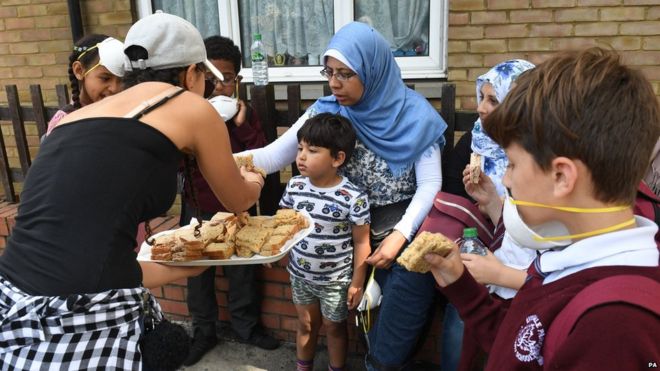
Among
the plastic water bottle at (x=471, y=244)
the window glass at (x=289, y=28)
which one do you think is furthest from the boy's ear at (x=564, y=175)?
the window glass at (x=289, y=28)

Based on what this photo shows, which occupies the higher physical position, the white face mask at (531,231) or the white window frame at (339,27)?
the white window frame at (339,27)

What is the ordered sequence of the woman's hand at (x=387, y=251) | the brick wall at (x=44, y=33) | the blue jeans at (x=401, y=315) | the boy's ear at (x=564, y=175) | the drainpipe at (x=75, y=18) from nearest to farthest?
1. the boy's ear at (x=564, y=175)
2. the blue jeans at (x=401, y=315)
3. the woman's hand at (x=387, y=251)
4. the drainpipe at (x=75, y=18)
5. the brick wall at (x=44, y=33)

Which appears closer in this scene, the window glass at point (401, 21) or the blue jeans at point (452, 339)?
the blue jeans at point (452, 339)

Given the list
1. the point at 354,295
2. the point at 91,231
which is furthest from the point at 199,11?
the point at 91,231

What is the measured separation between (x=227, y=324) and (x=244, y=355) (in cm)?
26

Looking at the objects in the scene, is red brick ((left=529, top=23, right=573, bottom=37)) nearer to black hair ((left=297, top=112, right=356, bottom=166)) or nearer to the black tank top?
black hair ((left=297, top=112, right=356, bottom=166))

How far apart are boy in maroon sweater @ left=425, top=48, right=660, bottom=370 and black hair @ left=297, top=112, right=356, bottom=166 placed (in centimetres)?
128

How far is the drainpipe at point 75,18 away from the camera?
475cm

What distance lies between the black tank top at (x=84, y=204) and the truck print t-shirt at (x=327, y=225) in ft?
3.38

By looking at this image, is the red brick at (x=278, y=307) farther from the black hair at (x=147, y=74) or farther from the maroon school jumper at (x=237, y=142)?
the black hair at (x=147, y=74)

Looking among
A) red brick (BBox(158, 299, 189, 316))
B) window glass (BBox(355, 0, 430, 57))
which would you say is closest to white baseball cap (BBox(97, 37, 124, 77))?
red brick (BBox(158, 299, 189, 316))

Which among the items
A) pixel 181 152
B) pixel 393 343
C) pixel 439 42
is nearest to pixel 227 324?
pixel 393 343

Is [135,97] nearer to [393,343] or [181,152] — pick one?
[181,152]

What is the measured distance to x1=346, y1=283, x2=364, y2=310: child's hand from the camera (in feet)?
8.43
